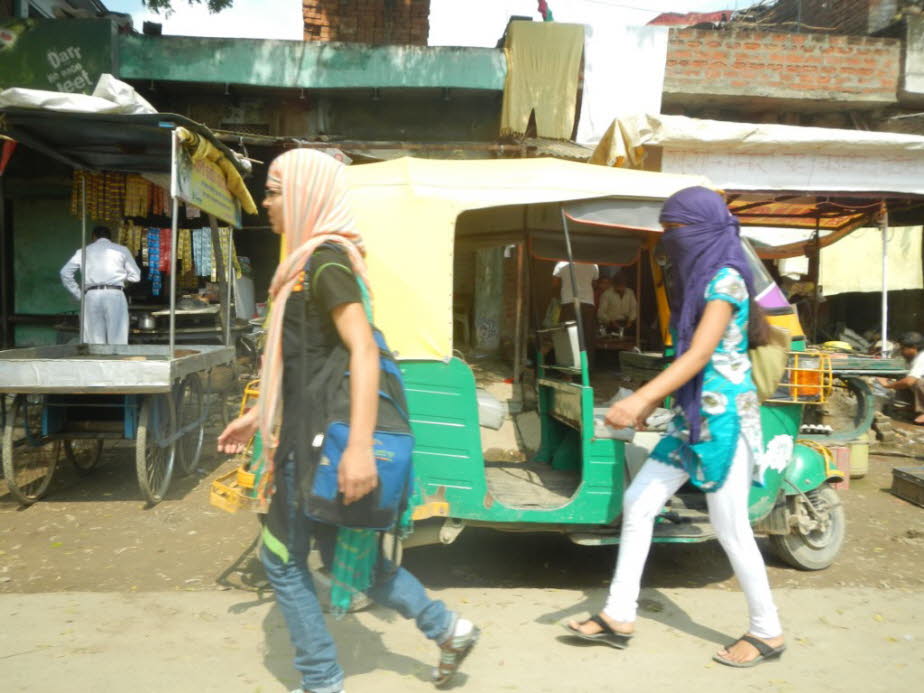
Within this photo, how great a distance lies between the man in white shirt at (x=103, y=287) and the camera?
766 centimetres

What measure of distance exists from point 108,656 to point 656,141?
242 inches

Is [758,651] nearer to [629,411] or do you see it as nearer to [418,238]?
[629,411]

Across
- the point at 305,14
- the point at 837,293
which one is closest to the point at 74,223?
the point at 305,14

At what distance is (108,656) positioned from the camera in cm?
296

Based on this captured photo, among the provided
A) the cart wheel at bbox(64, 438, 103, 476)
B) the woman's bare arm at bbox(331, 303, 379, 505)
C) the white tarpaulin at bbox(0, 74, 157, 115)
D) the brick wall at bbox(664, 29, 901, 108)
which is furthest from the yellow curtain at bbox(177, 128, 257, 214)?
the brick wall at bbox(664, 29, 901, 108)

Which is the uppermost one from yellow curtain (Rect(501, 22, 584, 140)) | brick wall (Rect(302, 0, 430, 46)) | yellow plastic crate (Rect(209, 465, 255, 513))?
brick wall (Rect(302, 0, 430, 46))

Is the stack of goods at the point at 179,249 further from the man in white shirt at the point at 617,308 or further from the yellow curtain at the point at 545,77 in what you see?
the man in white shirt at the point at 617,308

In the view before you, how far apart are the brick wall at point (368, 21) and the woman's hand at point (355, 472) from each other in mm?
10184

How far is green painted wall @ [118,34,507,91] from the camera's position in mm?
9664

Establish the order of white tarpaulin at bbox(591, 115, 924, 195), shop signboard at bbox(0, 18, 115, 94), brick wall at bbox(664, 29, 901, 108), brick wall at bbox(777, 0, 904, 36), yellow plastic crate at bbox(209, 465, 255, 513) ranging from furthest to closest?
brick wall at bbox(777, 0, 904, 36)
brick wall at bbox(664, 29, 901, 108)
shop signboard at bbox(0, 18, 115, 94)
white tarpaulin at bbox(591, 115, 924, 195)
yellow plastic crate at bbox(209, 465, 255, 513)

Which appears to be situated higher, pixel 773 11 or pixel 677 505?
pixel 773 11

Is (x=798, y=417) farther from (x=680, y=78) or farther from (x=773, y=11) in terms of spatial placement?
(x=773, y=11)

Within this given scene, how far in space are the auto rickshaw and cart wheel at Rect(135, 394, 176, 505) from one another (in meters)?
2.44

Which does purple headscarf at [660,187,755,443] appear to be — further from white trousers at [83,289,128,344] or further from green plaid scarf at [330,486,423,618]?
white trousers at [83,289,128,344]
